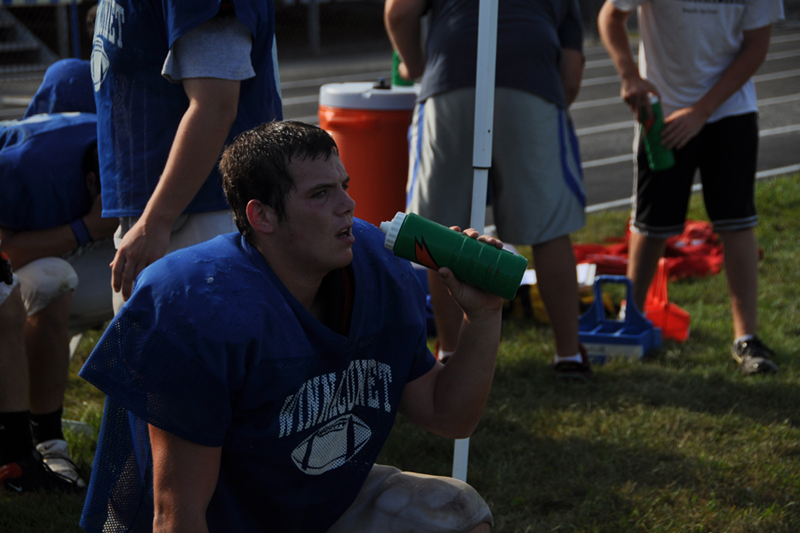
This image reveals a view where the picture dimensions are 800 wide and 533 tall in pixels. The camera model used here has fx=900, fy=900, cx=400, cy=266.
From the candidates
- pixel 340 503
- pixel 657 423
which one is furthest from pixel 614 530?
pixel 340 503

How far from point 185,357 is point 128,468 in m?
0.38

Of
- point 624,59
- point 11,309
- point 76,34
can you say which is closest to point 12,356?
point 11,309

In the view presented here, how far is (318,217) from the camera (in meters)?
1.83

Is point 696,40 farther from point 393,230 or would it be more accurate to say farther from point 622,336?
point 393,230

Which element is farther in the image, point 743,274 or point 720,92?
point 743,274

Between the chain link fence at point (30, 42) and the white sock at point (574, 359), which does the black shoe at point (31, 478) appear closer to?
the white sock at point (574, 359)

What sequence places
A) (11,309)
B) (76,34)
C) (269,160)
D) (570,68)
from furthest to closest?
(76,34), (570,68), (11,309), (269,160)

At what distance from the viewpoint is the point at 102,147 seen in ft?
8.61

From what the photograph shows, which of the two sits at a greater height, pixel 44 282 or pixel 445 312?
Answer: pixel 44 282

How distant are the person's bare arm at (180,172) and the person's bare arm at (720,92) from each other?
2.29 meters

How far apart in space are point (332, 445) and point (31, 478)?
1.48 meters

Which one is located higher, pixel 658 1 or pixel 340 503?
pixel 658 1

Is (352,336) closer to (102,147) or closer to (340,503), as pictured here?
(340,503)

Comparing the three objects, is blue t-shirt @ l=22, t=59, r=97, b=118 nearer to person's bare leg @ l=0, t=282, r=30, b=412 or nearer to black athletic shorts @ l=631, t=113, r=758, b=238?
person's bare leg @ l=0, t=282, r=30, b=412
